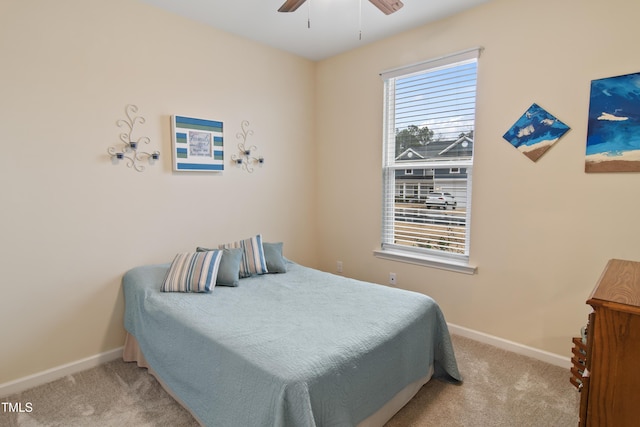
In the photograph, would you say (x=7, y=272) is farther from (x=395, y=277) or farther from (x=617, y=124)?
(x=617, y=124)

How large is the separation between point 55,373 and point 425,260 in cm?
293

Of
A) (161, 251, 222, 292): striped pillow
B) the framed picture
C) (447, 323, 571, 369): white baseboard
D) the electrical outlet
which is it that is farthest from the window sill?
the framed picture

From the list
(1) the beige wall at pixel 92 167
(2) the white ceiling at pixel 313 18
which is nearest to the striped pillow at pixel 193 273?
(1) the beige wall at pixel 92 167

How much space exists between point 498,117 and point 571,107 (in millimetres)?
457

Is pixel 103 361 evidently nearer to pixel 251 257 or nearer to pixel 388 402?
pixel 251 257

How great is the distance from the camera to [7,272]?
2.14 m

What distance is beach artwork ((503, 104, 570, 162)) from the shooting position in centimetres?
238

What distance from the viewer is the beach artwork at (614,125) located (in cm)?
208

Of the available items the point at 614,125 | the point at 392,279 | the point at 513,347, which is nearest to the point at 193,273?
the point at 392,279

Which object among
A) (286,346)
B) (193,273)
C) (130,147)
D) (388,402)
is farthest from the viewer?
(130,147)

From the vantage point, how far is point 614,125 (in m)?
2.15

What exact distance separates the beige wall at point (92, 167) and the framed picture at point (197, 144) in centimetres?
7

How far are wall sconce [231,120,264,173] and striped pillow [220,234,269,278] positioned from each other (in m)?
0.77

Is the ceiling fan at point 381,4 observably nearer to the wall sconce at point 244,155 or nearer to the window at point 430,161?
the window at point 430,161
